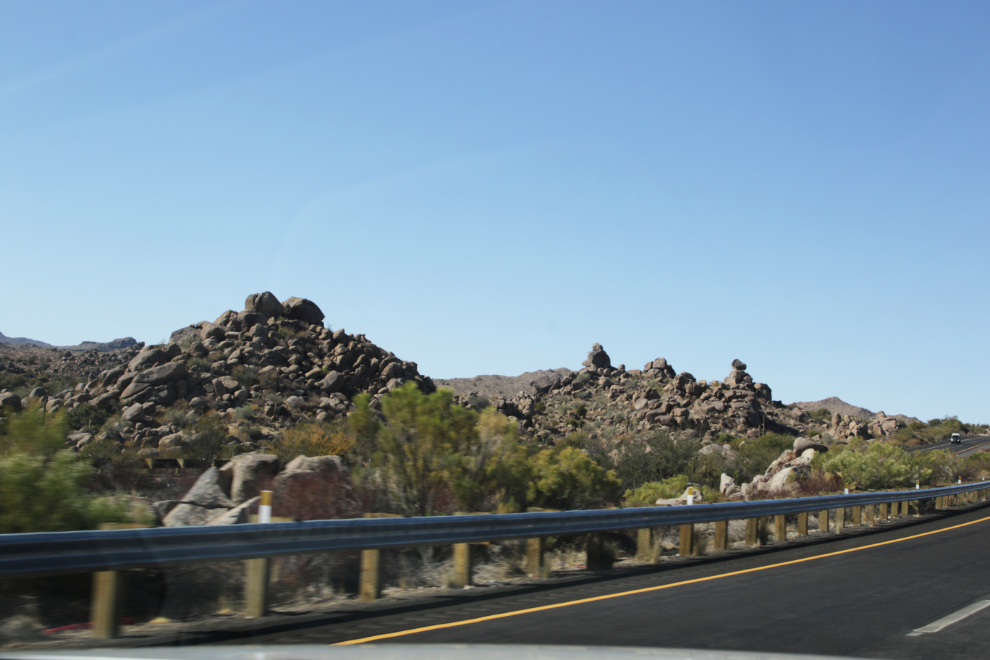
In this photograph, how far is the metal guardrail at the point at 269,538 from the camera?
6.59 meters

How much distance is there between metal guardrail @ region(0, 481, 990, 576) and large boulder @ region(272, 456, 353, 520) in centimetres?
304

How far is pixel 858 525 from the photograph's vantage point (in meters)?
20.7

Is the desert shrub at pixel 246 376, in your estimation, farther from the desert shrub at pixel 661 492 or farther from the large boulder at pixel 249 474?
the large boulder at pixel 249 474

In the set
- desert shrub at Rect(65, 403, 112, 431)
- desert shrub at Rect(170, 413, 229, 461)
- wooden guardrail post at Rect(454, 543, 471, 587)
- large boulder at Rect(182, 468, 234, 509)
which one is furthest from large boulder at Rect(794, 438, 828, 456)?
wooden guardrail post at Rect(454, 543, 471, 587)

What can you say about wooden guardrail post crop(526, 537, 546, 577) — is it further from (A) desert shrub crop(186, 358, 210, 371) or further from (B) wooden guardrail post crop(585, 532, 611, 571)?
(A) desert shrub crop(186, 358, 210, 371)

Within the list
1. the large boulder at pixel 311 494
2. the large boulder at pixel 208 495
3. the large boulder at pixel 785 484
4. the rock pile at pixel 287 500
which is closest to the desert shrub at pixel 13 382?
the large boulder at pixel 785 484

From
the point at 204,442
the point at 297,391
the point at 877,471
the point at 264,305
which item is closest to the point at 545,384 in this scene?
the point at 264,305

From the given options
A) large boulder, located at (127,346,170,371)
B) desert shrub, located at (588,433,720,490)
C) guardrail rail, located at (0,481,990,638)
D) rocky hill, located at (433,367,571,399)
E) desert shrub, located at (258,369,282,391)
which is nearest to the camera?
guardrail rail, located at (0,481,990,638)

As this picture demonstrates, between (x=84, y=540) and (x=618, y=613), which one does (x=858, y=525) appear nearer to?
(x=618, y=613)

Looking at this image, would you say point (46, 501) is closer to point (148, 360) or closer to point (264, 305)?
point (148, 360)

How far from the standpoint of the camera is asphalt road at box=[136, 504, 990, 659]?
22.9 ft

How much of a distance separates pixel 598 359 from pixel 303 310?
5017cm

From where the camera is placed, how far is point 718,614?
27.2 ft

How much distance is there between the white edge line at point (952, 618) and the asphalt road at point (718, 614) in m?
0.06
